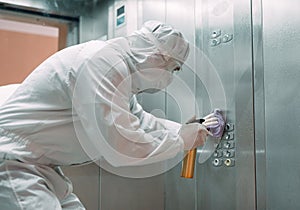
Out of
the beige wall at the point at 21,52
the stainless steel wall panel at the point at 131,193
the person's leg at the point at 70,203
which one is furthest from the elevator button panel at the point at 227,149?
the beige wall at the point at 21,52

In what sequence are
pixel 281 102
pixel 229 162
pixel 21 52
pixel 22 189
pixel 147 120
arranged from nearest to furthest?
pixel 22 189 < pixel 281 102 < pixel 229 162 < pixel 147 120 < pixel 21 52

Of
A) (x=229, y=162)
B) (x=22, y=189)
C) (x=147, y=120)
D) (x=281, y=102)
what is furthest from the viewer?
(x=147, y=120)

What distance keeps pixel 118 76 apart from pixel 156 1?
2.09 feet

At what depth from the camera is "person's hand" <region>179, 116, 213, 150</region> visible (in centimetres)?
124

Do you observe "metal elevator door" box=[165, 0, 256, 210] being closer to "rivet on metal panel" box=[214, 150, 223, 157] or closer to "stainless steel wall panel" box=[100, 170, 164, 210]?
Result: "rivet on metal panel" box=[214, 150, 223, 157]

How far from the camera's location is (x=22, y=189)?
1.07 metres

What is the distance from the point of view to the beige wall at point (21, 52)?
1562mm

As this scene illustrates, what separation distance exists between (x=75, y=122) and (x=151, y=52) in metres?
0.28

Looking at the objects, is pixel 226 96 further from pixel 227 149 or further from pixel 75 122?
Answer: pixel 75 122

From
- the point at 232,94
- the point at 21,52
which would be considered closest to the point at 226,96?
the point at 232,94

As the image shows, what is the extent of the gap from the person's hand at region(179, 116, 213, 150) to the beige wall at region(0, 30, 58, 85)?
62 cm

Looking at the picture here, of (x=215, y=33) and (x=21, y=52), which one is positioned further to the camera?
(x=21, y=52)

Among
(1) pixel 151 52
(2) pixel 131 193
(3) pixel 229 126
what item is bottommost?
(2) pixel 131 193

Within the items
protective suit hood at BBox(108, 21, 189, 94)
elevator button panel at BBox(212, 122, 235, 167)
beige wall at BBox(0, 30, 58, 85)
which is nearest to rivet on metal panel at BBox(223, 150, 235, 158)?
elevator button panel at BBox(212, 122, 235, 167)
